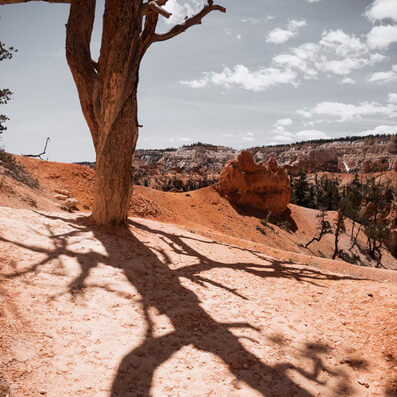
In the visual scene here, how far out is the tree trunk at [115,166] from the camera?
18.7 ft

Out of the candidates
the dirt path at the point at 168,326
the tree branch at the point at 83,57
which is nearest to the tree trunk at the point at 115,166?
the tree branch at the point at 83,57

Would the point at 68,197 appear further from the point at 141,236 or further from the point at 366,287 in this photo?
the point at 366,287

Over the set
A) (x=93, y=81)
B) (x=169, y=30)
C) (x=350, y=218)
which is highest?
(x=169, y=30)

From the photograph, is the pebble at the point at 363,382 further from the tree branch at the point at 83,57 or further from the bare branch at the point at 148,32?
the bare branch at the point at 148,32

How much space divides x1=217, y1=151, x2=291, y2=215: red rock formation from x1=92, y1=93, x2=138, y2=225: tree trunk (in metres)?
18.9

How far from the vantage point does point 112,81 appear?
5430 mm

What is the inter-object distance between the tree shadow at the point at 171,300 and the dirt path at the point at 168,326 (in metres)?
0.01

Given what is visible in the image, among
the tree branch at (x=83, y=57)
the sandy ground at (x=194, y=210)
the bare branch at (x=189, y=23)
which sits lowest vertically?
the sandy ground at (x=194, y=210)

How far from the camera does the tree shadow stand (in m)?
2.30

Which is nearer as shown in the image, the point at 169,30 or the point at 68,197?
the point at 169,30

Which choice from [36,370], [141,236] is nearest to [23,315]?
[36,370]

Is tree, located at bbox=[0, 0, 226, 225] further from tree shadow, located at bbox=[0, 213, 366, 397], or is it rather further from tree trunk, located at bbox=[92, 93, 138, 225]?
tree shadow, located at bbox=[0, 213, 366, 397]

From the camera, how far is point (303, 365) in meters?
2.58

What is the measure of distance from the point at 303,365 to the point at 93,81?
19.8 ft
